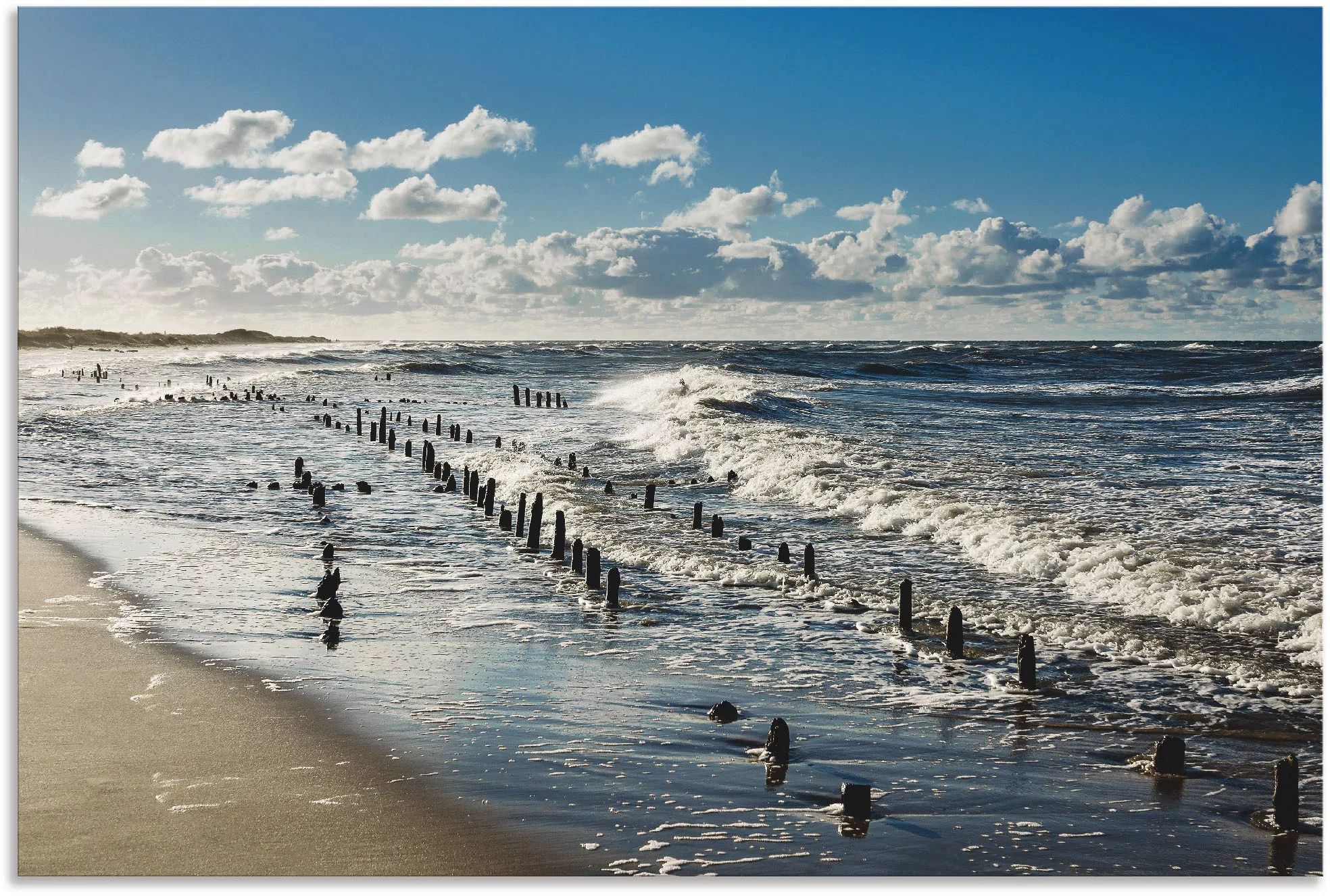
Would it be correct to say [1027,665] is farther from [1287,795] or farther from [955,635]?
[1287,795]

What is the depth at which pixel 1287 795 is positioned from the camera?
21.9 feet

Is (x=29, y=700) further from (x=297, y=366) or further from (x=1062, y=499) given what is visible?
(x=297, y=366)

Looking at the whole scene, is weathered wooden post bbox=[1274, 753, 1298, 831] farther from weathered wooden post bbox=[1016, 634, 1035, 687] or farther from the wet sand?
the wet sand

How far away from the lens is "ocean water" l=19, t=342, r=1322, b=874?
23.0 ft

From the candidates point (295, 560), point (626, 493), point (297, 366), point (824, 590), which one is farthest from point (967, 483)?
point (297, 366)

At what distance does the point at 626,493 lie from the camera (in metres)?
23.1

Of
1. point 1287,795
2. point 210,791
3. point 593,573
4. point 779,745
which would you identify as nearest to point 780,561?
point 593,573

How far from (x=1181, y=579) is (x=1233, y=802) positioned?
7.56m

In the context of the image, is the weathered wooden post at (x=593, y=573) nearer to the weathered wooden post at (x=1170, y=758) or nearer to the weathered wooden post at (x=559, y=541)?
the weathered wooden post at (x=559, y=541)

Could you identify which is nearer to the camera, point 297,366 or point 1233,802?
point 1233,802

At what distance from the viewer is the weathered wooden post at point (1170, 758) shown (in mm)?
7766

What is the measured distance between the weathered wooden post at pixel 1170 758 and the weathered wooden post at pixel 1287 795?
3.29 ft

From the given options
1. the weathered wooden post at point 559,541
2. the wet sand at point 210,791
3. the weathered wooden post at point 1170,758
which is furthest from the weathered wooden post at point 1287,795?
the weathered wooden post at point 559,541

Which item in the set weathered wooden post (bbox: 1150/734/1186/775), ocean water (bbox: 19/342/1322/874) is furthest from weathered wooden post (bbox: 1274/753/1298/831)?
weathered wooden post (bbox: 1150/734/1186/775)
